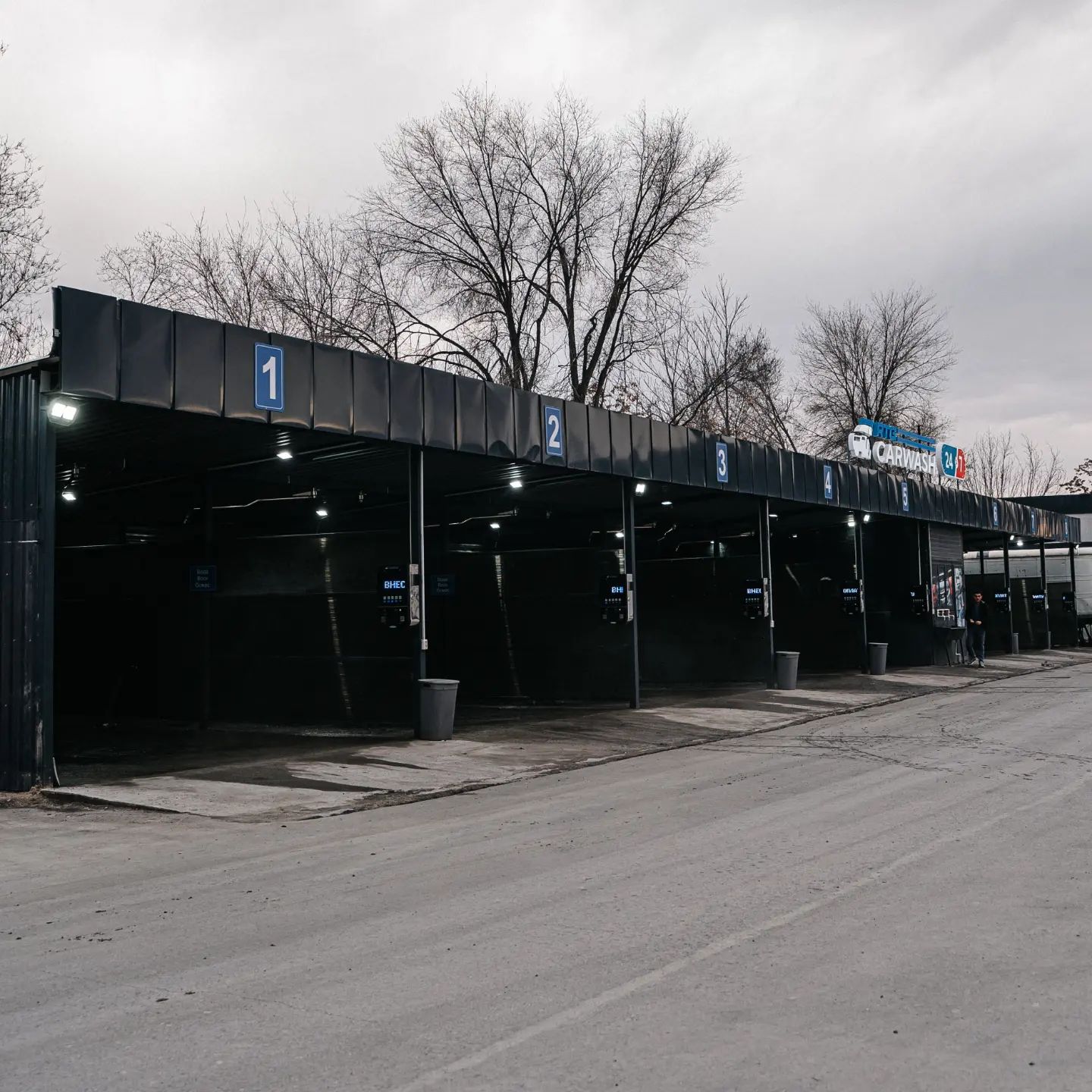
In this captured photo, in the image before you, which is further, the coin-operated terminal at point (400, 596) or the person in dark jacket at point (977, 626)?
the person in dark jacket at point (977, 626)

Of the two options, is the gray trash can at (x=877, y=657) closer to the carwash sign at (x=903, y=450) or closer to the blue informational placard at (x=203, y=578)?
the carwash sign at (x=903, y=450)

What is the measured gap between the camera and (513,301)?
41.2 m

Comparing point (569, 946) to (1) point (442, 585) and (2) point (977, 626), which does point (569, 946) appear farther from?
(2) point (977, 626)

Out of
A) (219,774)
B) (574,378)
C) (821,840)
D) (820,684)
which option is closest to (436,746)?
(219,774)

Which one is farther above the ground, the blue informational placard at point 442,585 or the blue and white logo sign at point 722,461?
the blue and white logo sign at point 722,461

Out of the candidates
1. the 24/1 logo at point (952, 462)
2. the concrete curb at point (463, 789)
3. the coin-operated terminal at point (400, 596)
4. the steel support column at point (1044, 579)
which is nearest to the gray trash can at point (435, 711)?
the coin-operated terminal at point (400, 596)

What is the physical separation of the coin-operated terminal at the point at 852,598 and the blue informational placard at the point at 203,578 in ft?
59.0

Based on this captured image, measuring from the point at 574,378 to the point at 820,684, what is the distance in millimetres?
18293

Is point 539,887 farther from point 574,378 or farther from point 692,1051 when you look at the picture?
point 574,378

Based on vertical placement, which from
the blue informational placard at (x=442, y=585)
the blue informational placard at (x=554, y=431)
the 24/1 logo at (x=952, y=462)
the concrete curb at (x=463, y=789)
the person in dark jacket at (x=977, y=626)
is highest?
→ the 24/1 logo at (x=952, y=462)

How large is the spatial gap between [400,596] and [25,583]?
582 centimetres

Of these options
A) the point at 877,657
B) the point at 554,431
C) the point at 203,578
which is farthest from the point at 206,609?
the point at 877,657

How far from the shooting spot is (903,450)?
1484 inches

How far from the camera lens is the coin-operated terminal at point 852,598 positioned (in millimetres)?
30711
